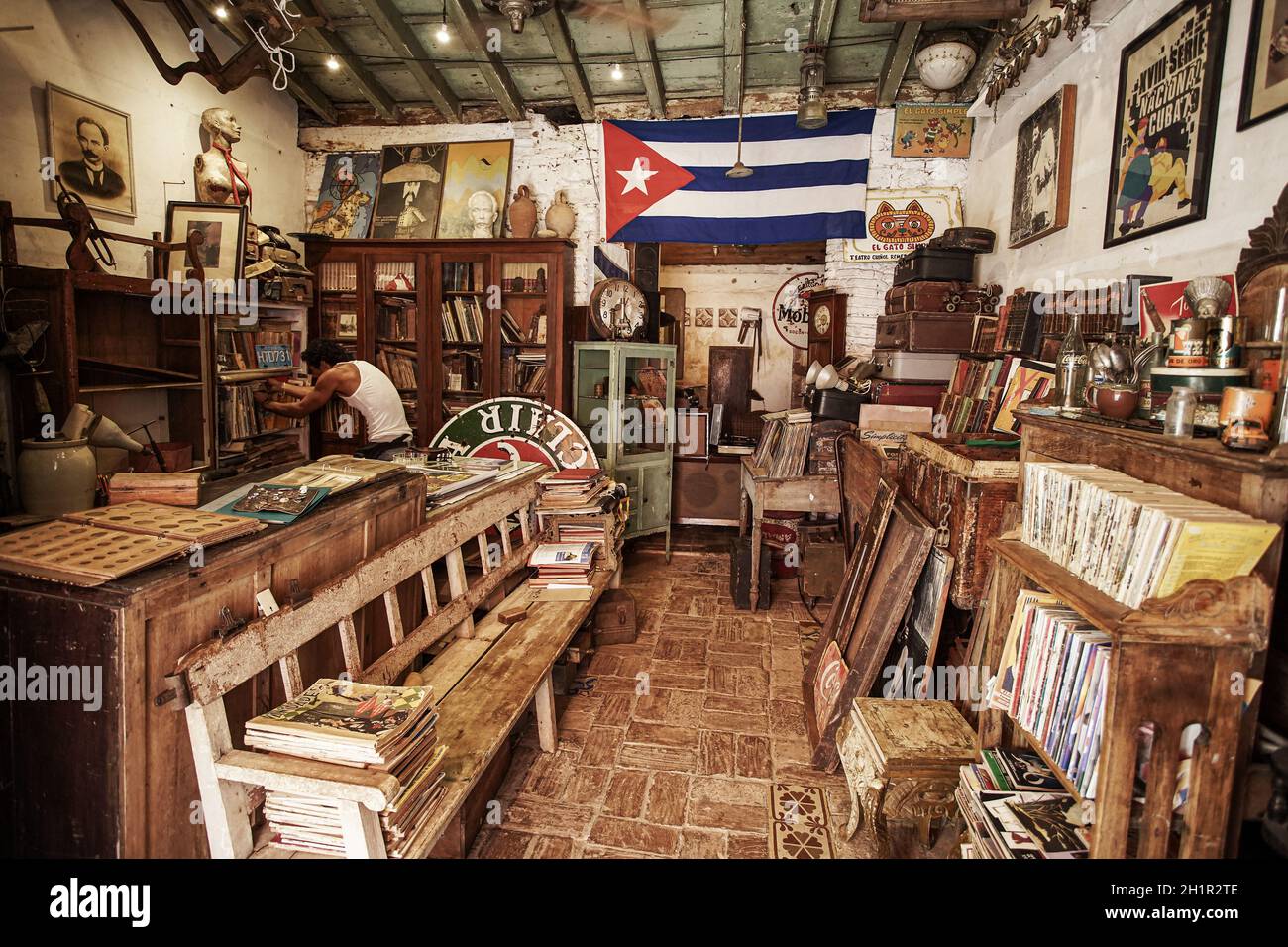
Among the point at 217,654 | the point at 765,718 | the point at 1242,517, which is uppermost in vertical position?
the point at 1242,517

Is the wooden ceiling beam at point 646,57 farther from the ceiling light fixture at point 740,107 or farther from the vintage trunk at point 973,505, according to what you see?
the vintage trunk at point 973,505

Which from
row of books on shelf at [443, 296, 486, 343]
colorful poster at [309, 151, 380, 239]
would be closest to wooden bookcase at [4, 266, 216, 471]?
row of books on shelf at [443, 296, 486, 343]

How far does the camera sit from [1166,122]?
2.58 meters

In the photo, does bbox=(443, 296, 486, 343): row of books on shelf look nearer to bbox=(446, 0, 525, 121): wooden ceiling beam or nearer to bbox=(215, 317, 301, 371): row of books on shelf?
bbox=(215, 317, 301, 371): row of books on shelf

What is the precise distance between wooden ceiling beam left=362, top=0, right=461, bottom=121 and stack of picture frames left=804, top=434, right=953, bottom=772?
14.5ft

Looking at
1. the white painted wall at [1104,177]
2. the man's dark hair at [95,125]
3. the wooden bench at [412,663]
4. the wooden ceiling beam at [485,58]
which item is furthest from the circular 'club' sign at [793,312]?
the man's dark hair at [95,125]

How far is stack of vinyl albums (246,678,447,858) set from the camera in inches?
61.9

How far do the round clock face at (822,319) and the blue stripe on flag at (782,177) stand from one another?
0.95m

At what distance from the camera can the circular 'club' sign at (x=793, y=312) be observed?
857 cm

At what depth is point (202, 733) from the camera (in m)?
1.56

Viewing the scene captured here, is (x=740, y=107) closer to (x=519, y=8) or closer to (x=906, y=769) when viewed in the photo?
(x=519, y=8)

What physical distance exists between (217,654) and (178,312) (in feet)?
11.5
